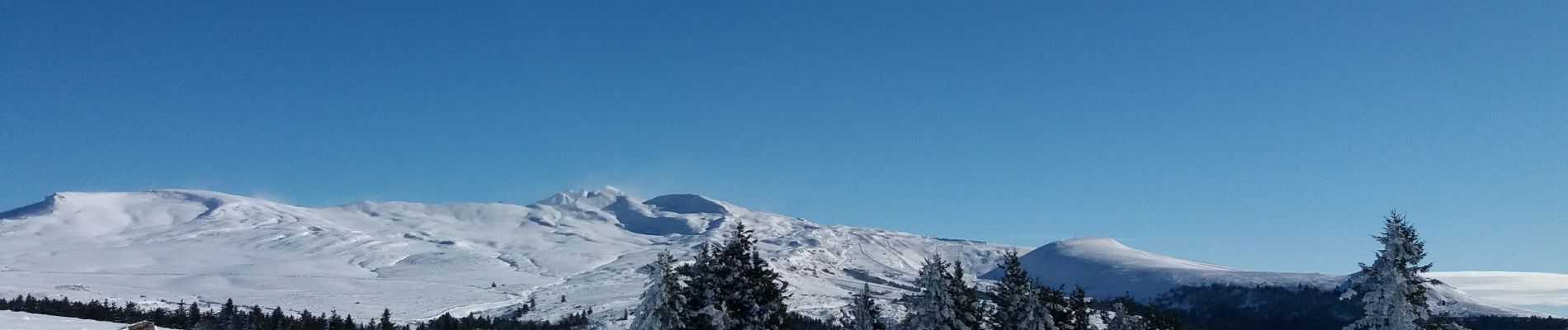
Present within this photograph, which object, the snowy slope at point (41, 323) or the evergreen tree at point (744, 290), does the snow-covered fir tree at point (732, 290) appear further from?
the snowy slope at point (41, 323)

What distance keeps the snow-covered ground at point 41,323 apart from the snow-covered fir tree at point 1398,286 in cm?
8160

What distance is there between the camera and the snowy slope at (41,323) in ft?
220

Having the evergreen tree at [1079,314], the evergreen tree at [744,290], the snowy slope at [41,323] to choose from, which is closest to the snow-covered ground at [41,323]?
the snowy slope at [41,323]

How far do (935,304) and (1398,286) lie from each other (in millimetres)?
15767

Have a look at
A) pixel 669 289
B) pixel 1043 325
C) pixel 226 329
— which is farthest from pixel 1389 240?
pixel 226 329

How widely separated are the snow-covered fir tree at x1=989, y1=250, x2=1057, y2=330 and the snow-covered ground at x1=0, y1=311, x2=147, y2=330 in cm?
6820

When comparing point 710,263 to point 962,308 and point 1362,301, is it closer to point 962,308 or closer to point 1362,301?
point 962,308

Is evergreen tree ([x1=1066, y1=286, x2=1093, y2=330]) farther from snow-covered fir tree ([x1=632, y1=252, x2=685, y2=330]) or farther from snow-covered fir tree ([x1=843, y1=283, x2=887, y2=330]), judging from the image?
snow-covered fir tree ([x1=632, y1=252, x2=685, y2=330])

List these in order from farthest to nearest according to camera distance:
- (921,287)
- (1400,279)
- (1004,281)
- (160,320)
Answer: (160,320), (1004,281), (921,287), (1400,279)

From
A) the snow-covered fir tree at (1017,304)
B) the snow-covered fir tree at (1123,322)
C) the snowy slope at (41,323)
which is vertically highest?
the snow-covered fir tree at (1017,304)

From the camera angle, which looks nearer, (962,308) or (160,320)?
(962,308)

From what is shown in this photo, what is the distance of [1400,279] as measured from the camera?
97.8 feet

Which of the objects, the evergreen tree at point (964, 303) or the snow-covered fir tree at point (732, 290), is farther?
the evergreen tree at point (964, 303)

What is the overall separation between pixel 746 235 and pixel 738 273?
7.91ft
